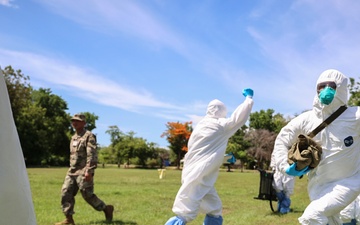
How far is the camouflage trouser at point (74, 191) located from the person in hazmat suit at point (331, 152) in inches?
164

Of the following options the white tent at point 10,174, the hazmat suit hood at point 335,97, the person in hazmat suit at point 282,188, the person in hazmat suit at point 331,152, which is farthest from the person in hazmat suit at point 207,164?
the white tent at point 10,174

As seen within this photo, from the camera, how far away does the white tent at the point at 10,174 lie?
4.03ft

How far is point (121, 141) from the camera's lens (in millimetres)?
72812

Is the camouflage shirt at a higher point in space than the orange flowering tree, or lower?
lower

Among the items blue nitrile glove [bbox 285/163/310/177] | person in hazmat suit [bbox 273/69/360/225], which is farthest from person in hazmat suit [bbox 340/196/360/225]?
blue nitrile glove [bbox 285/163/310/177]

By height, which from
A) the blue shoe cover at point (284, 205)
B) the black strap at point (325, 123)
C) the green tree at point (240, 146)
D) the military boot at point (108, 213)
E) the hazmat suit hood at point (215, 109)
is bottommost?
the military boot at point (108, 213)

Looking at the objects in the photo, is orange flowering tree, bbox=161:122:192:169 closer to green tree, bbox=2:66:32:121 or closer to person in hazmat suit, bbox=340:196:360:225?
green tree, bbox=2:66:32:121

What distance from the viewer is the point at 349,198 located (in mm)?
4711

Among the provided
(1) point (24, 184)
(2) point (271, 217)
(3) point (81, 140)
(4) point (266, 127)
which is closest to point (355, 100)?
(2) point (271, 217)

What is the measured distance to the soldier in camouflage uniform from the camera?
8.08 m

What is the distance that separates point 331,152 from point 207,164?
1894 mm

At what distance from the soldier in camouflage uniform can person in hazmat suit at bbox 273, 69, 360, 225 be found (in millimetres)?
3999

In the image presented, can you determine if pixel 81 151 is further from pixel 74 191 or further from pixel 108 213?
pixel 108 213

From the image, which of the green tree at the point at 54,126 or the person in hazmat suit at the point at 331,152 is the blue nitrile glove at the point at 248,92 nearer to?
the person in hazmat suit at the point at 331,152
